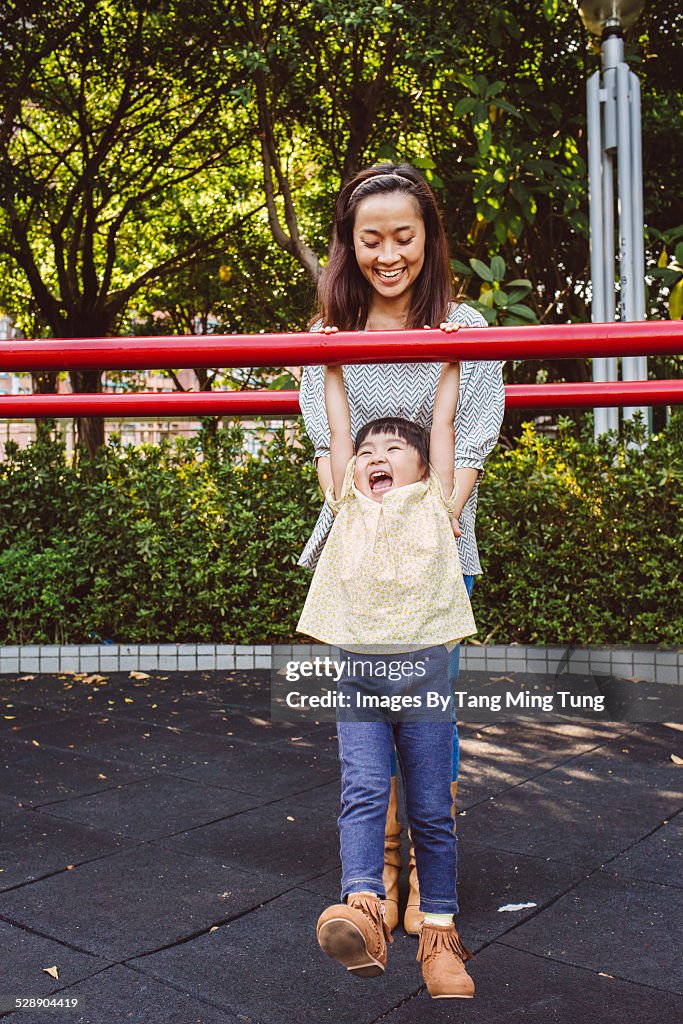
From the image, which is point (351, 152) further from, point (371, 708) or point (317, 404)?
point (371, 708)

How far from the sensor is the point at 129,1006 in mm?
1785

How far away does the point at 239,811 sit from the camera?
2881 mm


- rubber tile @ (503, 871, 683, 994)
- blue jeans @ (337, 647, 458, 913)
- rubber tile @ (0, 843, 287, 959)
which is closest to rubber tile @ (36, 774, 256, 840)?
rubber tile @ (0, 843, 287, 959)

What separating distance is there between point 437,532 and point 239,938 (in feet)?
3.41

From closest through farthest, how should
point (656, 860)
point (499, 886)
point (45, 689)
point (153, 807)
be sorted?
point (499, 886), point (656, 860), point (153, 807), point (45, 689)

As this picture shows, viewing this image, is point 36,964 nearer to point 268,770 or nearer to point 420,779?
point 420,779

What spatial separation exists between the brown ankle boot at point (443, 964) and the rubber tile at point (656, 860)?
2.84 ft

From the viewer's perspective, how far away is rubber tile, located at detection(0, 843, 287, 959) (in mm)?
2080

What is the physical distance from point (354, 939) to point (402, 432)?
2.75 feet

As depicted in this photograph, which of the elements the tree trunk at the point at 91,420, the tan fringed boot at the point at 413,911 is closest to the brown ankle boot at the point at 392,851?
the tan fringed boot at the point at 413,911

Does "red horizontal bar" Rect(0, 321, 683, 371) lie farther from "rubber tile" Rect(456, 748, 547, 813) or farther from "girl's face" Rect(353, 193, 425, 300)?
"rubber tile" Rect(456, 748, 547, 813)

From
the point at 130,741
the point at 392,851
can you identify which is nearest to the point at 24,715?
the point at 130,741

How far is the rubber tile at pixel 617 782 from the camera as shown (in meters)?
2.96

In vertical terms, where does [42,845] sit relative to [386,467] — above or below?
below
